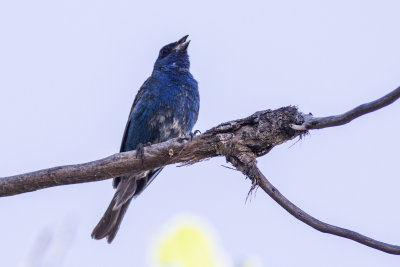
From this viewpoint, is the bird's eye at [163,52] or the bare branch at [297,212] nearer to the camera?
the bare branch at [297,212]

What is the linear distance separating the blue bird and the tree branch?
1952 millimetres

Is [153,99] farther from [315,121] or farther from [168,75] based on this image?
[315,121]

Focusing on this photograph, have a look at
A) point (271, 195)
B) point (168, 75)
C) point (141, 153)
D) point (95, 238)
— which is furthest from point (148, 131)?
point (271, 195)

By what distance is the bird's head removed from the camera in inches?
303

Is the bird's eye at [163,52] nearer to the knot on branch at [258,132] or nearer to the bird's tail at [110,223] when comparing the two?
the bird's tail at [110,223]

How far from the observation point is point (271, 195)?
12.8ft

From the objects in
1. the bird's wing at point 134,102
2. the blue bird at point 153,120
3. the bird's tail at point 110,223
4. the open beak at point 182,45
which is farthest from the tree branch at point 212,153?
the open beak at point 182,45

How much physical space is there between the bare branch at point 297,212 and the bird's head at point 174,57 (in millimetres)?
3583

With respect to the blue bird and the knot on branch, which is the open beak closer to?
the blue bird

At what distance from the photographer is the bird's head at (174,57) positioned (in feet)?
25.2

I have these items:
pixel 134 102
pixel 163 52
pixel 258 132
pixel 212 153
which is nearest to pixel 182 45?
pixel 163 52

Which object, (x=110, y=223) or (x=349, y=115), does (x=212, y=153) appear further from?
(x=110, y=223)

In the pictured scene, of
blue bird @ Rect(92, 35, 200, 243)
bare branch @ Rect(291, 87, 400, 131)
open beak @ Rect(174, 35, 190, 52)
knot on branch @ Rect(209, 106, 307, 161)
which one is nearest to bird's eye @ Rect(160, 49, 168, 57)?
open beak @ Rect(174, 35, 190, 52)

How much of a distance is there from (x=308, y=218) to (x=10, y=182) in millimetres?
2058
